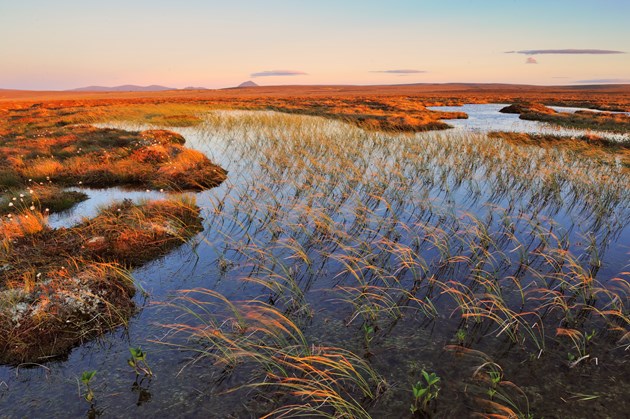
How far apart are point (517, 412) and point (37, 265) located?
29.1 feet

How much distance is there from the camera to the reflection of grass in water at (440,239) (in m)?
5.93

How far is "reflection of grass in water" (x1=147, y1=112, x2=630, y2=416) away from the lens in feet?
19.4

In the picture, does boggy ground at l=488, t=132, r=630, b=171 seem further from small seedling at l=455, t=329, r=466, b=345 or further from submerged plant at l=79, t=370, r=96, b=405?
submerged plant at l=79, t=370, r=96, b=405

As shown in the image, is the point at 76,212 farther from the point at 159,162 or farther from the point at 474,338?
the point at 474,338

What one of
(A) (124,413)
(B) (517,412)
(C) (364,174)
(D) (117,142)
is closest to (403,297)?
(B) (517,412)

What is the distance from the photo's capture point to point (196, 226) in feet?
32.4

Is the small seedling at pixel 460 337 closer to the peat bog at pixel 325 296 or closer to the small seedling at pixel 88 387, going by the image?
the peat bog at pixel 325 296

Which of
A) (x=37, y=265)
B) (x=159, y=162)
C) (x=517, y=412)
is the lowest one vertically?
(x=517, y=412)

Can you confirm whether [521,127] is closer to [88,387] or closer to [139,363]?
[139,363]

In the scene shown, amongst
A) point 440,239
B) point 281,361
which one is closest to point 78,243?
point 281,361

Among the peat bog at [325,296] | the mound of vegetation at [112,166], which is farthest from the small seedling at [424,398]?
the mound of vegetation at [112,166]

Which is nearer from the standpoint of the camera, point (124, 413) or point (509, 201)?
point (124, 413)

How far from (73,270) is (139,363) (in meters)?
3.30

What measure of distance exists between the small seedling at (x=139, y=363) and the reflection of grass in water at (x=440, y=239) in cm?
87
